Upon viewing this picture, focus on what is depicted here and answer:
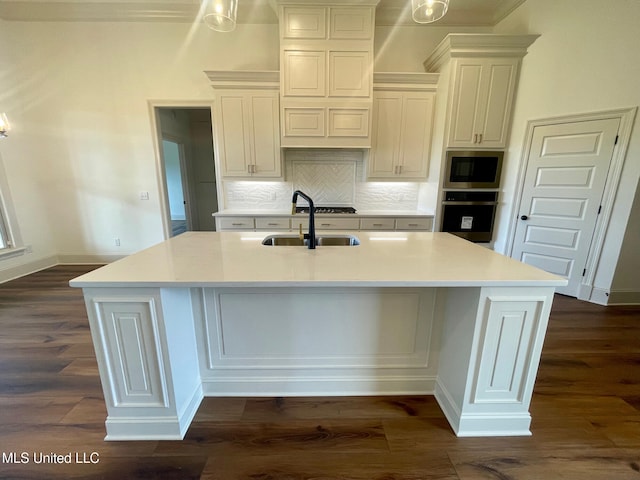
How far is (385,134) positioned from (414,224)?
1.25 metres

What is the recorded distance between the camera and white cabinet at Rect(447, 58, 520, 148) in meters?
3.06

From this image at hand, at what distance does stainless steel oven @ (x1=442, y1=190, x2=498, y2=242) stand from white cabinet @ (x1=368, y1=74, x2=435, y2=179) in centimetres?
53

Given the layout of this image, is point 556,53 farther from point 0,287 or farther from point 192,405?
point 0,287

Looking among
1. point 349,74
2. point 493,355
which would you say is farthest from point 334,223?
point 493,355

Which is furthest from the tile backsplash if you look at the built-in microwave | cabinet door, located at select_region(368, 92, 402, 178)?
the built-in microwave

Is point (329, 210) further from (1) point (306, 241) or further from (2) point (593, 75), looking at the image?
(2) point (593, 75)

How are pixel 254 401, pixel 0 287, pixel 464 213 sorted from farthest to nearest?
pixel 464 213
pixel 0 287
pixel 254 401

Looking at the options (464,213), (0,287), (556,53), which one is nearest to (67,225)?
(0,287)

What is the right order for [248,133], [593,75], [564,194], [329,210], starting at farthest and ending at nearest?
[329,210], [248,133], [564,194], [593,75]

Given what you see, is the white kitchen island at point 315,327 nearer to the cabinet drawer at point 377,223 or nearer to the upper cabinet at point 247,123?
the cabinet drawer at point 377,223

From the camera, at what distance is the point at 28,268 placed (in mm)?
3576

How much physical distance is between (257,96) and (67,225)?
3.36 meters

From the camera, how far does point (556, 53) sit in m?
2.81

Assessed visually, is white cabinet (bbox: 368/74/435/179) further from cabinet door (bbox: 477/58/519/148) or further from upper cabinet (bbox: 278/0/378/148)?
cabinet door (bbox: 477/58/519/148)
